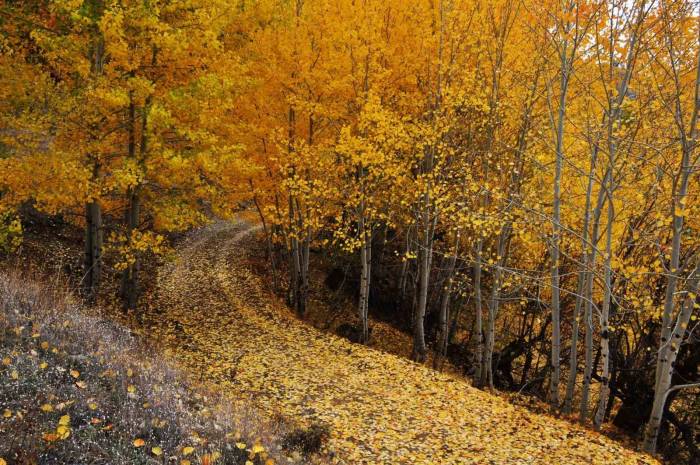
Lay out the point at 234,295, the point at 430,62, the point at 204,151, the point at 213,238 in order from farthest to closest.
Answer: the point at 213,238 < the point at 234,295 < the point at 430,62 < the point at 204,151

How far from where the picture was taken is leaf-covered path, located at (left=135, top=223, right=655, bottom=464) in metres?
8.42

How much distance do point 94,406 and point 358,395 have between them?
584cm

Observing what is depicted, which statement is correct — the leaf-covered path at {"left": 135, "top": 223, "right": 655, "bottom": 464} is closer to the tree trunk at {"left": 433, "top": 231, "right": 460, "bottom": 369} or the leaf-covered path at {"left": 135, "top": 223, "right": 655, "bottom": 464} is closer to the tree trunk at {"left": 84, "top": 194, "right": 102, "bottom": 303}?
the tree trunk at {"left": 84, "top": 194, "right": 102, "bottom": 303}

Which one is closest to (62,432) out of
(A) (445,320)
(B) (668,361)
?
(B) (668,361)

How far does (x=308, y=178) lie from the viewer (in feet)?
48.9

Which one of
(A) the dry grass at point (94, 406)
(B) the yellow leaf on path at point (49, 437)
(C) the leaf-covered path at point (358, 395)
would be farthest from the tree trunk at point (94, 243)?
(B) the yellow leaf on path at point (49, 437)

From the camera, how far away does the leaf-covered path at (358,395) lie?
8.42 m

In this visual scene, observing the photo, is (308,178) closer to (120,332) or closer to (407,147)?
(407,147)

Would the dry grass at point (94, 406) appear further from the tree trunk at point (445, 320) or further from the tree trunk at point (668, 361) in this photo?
the tree trunk at point (445, 320)

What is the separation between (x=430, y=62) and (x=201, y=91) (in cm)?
621

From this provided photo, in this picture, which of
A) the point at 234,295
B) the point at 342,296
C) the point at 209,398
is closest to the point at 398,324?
the point at 342,296

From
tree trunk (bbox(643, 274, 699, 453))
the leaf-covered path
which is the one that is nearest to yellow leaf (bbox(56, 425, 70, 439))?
the leaf-covered path

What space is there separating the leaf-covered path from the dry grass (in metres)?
1.66

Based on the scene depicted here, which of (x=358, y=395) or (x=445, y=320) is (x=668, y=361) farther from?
(x=445, y=320)
